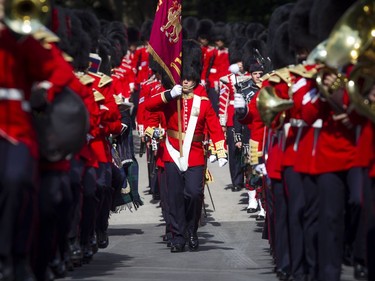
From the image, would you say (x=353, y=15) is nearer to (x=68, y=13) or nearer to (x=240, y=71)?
(x=68, y=13)

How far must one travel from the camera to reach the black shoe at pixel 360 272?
469 inches

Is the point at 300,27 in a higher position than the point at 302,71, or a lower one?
higher

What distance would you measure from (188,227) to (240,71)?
4686 millimetres

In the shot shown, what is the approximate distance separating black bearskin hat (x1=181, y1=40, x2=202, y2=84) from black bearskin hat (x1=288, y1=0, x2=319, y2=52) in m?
3.19

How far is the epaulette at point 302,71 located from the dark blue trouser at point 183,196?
354 centimetres

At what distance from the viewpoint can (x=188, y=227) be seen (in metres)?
15.6

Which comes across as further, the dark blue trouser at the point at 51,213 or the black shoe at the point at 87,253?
the black shoe at the point at 87,253

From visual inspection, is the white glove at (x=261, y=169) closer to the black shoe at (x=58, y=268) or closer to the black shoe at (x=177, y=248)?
the black shoe at (x=177, y=248)

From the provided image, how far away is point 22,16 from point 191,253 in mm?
→ 5373

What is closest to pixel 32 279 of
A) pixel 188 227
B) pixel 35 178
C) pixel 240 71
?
pixel 35 178

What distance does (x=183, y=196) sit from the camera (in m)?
15.6

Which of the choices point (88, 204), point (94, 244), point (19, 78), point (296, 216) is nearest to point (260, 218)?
point (94, 244)

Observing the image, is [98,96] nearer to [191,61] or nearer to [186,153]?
[186,153]

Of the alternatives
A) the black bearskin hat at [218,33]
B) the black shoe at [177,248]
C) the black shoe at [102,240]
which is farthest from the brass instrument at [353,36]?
the black bearskin hat at [218,33]
